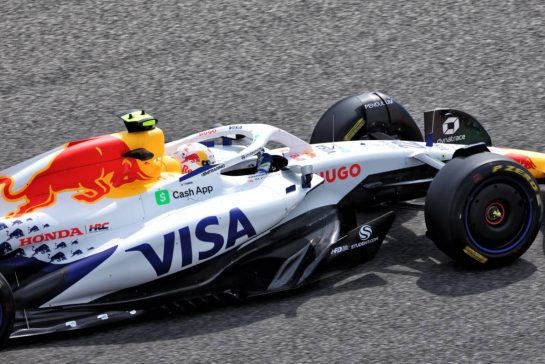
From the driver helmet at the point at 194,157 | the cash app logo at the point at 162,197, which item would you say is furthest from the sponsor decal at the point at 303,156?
the cash app logo at the point at 162,197

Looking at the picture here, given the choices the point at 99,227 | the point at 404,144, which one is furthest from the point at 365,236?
the point at 99,227

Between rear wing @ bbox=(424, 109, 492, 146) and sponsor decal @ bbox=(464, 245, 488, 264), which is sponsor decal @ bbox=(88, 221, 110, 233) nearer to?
sponsor decal @ bbox=(464, 245, 488, 264)

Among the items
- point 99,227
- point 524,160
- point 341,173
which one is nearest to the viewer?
point 99,227

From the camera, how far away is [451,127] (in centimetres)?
905

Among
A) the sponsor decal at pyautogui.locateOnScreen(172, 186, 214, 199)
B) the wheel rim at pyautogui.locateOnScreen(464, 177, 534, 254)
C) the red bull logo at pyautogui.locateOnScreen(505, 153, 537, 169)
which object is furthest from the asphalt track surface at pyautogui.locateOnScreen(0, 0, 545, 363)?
the sponsor decal at pyautogui.locateOnScreen(172, 186, 214, 199)

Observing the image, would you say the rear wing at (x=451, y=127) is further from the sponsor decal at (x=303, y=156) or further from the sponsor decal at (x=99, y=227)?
the sponsor decal at (x=99, y=227)

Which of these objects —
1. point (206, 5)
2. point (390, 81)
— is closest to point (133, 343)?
point (390, 81)

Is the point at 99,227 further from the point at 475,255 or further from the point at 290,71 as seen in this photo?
the point at 290,71

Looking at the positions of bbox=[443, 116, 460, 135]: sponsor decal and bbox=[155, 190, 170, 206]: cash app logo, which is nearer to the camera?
bbox=[155, 190, 170, 206]: cash app logo

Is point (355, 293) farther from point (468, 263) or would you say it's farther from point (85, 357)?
point (85, 357)

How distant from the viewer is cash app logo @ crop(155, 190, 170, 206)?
7.41 metres

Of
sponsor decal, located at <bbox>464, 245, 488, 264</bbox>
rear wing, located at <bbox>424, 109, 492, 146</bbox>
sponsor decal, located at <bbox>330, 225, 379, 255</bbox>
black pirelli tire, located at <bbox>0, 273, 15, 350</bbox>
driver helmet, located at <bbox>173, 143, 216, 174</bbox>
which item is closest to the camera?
black pirelli tire, located at <bbox>0, 273, 15, 350</bbox>

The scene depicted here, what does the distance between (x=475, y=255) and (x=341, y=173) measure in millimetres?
1241

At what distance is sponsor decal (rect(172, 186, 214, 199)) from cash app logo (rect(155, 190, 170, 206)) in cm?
5
